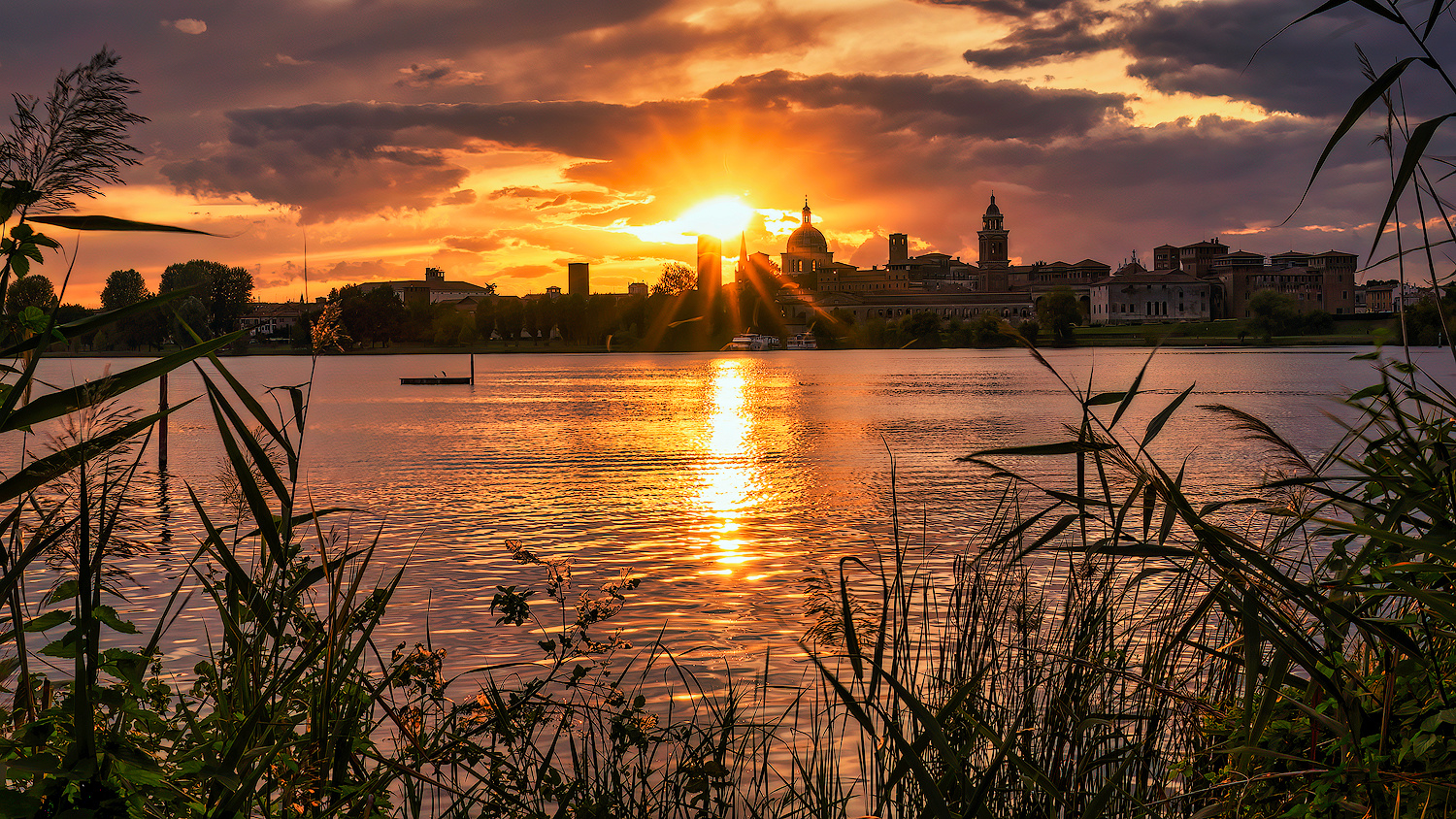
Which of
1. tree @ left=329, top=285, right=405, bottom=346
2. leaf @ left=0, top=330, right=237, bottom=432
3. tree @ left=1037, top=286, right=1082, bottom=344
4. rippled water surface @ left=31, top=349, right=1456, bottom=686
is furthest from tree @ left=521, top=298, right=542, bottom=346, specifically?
leaf @ left=0, top=330, right=237, bottom=432

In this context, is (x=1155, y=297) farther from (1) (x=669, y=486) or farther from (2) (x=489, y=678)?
(2) (x=489, y=678)

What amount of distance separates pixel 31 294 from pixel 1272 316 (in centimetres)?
13934

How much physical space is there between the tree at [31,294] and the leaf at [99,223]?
25 centimetres

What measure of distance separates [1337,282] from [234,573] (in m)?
196

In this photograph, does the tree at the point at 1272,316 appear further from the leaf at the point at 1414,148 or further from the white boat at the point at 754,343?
the leaf at the point at 1414,148

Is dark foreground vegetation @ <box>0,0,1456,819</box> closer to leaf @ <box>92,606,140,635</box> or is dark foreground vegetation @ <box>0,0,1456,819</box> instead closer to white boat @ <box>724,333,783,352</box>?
leaf @ <box>92,606,140,635</box>

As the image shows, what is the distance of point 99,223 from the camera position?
6.99 feet

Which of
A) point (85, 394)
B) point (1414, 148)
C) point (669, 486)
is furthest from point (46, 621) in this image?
point (669, 486)

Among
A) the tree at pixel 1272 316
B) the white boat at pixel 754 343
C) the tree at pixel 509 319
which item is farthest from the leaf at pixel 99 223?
the white boat at pixel 754 343

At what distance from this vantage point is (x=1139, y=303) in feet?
540

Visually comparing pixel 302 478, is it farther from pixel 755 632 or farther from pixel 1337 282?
pixel 1337 282

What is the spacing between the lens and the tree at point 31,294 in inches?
93.1

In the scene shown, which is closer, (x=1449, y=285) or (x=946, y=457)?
(x=1449, y=285)

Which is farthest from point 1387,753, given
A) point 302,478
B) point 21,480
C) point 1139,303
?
point 1139,303
